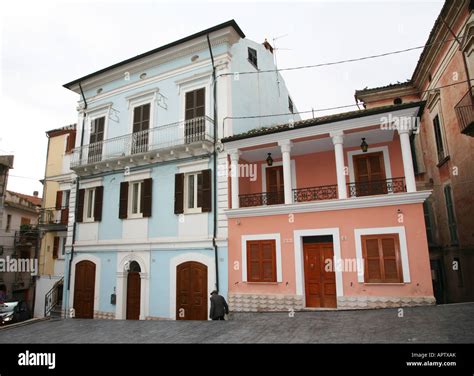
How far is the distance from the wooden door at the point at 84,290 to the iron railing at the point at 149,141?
5383mm

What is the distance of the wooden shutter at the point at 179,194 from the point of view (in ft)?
46.1

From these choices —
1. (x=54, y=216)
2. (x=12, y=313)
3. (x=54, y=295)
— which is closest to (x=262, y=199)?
(x=12, y=313)

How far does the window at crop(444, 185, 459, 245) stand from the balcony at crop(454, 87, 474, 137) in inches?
162

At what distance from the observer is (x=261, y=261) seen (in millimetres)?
12219

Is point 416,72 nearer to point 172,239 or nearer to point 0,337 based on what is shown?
point 172,239

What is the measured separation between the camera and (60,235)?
824 inches

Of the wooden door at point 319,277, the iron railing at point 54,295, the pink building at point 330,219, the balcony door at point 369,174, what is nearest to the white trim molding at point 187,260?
the pink building at point 330,219

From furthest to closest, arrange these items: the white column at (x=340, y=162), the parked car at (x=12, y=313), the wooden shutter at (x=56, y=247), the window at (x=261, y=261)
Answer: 1. the wooden shutter at (x=56, y=247)
2. the parked car at (x=12, y=313)
3. the window at (x=261, y=261)
4. the white column at (x=340, y=162)

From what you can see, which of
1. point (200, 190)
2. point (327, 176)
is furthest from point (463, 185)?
point (200, 190)

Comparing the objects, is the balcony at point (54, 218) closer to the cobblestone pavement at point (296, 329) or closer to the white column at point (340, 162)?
the cobblestone pavement at point (296, 329)

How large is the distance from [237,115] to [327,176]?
15.9ft

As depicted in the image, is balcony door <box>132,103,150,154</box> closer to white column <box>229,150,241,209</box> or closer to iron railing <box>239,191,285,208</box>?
white column <box>229,150,241,209</box>

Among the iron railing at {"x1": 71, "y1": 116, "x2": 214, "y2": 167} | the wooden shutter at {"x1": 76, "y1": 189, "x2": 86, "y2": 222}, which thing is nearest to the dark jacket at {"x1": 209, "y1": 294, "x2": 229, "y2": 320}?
the iron railing at {"x1": 71, "y1": 116, "x2": 214, "y2": 167}
